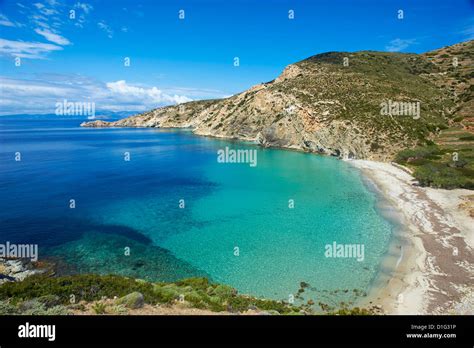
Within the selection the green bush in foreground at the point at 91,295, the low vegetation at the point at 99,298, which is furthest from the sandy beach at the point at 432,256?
the green bush in foreground at the point at 91,295

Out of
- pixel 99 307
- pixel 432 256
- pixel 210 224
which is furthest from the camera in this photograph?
pixel 210 224

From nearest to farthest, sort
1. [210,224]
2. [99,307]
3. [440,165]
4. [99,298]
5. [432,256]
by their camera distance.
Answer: [99,307] < [99,298] < [432,256] < [210,224] < [440,165]

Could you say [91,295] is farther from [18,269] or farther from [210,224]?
[210,224]

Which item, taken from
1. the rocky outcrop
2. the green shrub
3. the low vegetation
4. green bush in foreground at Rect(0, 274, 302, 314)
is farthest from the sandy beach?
the rocky outcrop

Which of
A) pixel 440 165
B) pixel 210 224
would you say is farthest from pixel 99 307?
pixel 440 165

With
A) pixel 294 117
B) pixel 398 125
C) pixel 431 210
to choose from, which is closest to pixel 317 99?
pixel 294 117

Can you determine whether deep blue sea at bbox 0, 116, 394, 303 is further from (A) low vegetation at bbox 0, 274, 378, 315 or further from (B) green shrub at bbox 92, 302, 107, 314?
(B) green shrub at bbox 92, 302, 107, 314

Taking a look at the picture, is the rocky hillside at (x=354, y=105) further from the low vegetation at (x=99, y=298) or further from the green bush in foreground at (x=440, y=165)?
the low vegetation at (x=99, y=298)
